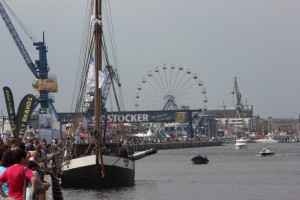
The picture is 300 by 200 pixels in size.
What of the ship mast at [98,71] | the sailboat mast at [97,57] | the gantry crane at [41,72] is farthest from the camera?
the gantry crane at [41,72]

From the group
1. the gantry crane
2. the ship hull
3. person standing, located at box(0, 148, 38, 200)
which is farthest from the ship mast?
the gantry crane

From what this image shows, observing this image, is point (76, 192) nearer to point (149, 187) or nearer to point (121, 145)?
point (121, 145)

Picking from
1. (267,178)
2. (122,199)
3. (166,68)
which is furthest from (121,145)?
(166,68)

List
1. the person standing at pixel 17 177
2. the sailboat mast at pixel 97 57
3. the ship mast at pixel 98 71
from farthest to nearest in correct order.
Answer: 1. the sailboat mast at pixel 97 57
2. the ship mast at pixel 98 71
3. the person standing at pixel 17 177

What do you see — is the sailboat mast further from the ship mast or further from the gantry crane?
the gantry crane

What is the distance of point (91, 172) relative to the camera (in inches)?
1852

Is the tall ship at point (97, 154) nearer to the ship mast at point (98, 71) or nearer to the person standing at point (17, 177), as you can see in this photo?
the ship mast at point (98, 71)

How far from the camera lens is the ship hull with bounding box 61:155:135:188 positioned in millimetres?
46812

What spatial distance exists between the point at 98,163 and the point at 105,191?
1.63m

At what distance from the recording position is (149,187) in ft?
184

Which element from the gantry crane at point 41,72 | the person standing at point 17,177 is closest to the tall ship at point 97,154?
the person standing at point 17,177

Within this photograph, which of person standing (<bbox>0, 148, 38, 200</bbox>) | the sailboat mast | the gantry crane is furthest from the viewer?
the gantry crane

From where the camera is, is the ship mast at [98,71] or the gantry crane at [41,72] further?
the gantry crane at [41,72]

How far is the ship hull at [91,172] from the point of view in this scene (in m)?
46.8
